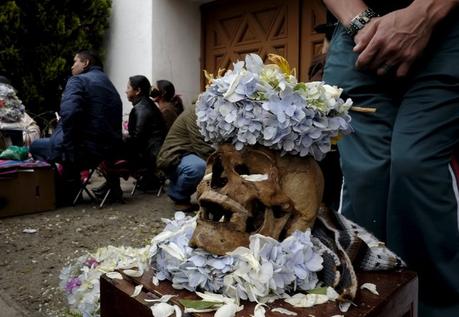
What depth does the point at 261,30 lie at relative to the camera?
20.9ft

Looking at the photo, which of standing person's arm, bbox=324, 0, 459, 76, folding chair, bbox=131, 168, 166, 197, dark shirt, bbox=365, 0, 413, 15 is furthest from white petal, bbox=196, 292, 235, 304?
folding chair, bbox=131, 168, 166, 197

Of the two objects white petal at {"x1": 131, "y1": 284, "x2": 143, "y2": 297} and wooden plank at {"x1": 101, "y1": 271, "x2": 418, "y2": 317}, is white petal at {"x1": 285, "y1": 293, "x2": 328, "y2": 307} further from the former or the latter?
white petal at {"x1": 131, "y1": 284, "x2": 143, "y2": 297}

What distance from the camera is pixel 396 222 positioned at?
1554 millimetres

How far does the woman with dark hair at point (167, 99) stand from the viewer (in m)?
6.16

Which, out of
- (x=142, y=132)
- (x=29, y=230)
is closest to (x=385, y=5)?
(x=29, y=230)

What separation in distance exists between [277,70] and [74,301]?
143cm

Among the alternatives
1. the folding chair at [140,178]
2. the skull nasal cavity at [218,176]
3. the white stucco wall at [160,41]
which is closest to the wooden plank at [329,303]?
the skull nasal cavity at [218,176]

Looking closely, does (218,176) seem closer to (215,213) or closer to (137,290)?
(215,213)

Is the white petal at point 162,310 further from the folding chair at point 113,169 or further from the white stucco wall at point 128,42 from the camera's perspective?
the white stucco wall at point 128,42

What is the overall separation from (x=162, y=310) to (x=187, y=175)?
3.60m

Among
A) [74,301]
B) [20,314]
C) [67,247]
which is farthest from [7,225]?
[74,301]

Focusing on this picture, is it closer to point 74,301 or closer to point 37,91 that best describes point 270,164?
point 74,301

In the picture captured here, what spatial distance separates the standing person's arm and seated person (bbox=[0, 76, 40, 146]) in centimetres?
548

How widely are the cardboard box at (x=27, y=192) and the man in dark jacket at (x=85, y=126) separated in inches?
10.1
